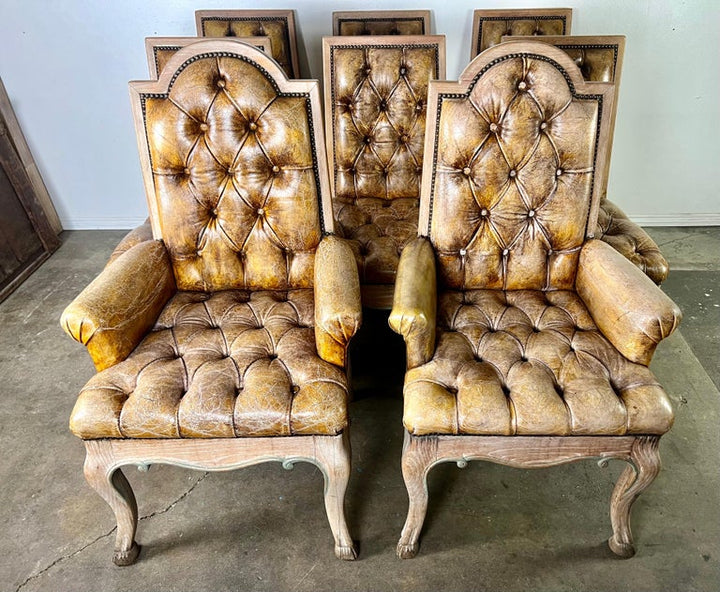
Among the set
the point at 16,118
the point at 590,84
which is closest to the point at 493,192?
the point at 590,84

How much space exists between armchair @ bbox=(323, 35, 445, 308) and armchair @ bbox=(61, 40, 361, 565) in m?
0.47

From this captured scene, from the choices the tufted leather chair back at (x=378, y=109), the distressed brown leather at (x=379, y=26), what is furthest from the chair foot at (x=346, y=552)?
the distressed brown leather at (x=379, y=26)

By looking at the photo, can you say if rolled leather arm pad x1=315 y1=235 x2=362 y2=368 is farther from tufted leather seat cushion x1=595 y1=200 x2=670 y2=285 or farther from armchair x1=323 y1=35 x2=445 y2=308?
tufted leather seat cushion x1=595 y1=200 x2=670 y2=285

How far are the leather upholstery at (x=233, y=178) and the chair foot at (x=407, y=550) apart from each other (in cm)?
78

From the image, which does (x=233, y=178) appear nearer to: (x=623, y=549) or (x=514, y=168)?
(x=514, y=168)

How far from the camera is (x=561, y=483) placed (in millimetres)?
1519

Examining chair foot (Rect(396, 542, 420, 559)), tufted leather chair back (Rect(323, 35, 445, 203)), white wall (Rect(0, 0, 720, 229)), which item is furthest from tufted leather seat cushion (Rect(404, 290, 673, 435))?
white wall (Rect(0, 0, 720, 229))

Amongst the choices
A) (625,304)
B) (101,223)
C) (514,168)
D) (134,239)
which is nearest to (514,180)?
(514,168)

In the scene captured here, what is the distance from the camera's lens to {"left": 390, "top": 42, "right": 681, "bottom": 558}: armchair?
112 cm

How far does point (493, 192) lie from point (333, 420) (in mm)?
798

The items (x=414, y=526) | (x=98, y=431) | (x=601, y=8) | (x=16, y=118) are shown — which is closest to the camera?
(x=98, y=431)

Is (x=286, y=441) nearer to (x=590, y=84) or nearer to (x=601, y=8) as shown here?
(x=590, y=84)

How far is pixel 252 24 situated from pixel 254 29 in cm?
3

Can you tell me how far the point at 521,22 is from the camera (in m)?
2.32
